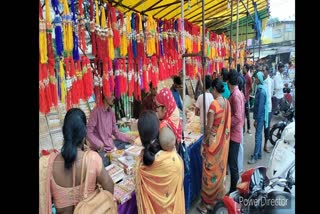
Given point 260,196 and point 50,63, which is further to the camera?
point 260,196

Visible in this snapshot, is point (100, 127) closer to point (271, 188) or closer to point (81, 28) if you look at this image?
point (81, 28)

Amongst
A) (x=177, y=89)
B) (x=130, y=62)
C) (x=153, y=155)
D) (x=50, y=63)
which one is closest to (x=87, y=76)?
(x=50, y=63)

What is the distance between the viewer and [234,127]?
11.3 ft

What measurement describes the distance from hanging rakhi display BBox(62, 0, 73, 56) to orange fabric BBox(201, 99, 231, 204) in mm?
1656

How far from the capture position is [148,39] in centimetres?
324

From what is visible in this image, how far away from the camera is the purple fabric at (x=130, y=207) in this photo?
207 centimetres

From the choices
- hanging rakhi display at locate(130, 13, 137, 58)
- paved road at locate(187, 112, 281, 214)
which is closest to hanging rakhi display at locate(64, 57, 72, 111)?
hanging rakhi display at locate(130, 13, 137, 58)

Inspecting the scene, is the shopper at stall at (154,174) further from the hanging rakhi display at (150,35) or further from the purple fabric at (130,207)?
the hanging rakhi display at (150,35)

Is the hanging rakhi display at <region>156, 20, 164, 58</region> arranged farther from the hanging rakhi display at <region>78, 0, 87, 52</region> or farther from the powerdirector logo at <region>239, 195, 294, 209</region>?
the powerdirector logo at <region>239, 195, 294, 209</region>

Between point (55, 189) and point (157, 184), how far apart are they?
747mm

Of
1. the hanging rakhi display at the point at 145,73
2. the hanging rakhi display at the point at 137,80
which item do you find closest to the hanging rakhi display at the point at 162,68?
the hanging rakhi display at the point at 145,73
